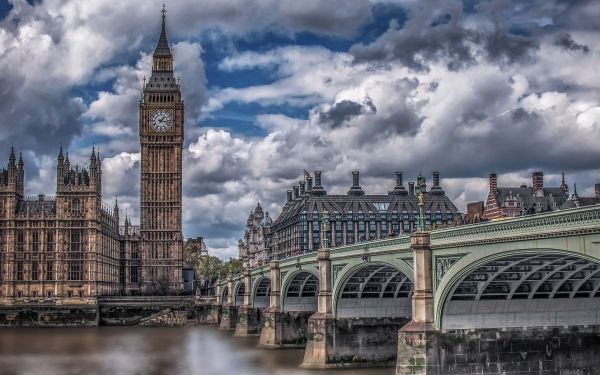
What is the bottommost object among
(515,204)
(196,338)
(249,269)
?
(196,338)

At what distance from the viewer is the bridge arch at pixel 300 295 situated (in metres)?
90.1

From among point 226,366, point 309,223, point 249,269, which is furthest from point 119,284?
point 226,366

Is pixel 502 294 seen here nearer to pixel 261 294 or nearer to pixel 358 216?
pixel 261 294

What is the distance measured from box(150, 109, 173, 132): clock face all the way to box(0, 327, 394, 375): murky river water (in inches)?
3095

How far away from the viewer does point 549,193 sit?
5143 inches

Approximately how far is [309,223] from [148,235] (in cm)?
3437

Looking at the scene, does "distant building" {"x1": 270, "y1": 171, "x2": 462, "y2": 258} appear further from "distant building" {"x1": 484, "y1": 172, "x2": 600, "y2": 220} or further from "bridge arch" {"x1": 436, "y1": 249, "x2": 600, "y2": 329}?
"bridge arch" {"x1": 436, "y1": 249, "x2": 600, "y2": 329}

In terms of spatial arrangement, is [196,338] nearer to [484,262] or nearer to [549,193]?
[549,193]

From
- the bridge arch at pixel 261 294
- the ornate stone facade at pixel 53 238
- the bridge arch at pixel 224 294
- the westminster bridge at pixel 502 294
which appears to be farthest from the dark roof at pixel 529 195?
the ornate stone facade at pixel 53 238

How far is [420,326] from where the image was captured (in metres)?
49.1

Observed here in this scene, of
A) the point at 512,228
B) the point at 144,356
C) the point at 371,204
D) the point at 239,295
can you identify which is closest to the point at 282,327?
the point at 144,356

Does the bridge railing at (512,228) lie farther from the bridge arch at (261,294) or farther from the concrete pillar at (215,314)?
the concrete pillar at (215,314)

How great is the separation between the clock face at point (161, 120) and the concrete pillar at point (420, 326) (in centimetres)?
14541

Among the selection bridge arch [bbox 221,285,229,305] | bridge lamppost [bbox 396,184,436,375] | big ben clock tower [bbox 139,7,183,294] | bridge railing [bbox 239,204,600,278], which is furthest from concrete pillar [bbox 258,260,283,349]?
big ben clock tower [bbox 139,7,183,294]
